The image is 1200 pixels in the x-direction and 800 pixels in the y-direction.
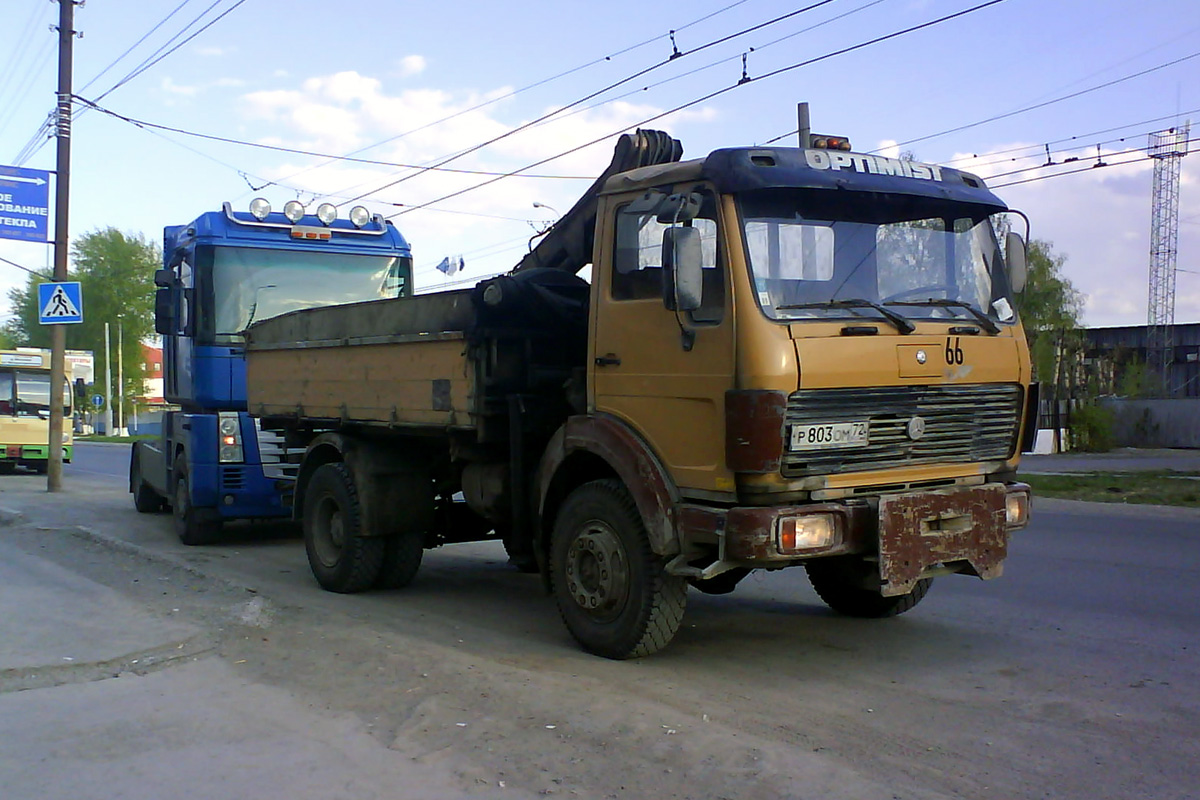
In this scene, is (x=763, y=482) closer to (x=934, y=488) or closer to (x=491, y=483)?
(x=934, y=488)

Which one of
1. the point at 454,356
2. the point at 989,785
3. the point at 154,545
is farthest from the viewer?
the point at 154,545

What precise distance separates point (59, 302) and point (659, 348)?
1549cm

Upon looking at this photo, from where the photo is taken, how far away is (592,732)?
4.93 m

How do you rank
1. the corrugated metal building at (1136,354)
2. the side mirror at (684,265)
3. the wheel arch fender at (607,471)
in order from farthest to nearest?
the corrugated metal building at (1136,354)
the wheel arch fender at (607,471)
the side mirror at (684,265)

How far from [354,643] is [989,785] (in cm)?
390

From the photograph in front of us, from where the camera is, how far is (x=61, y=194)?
1961 centimetres

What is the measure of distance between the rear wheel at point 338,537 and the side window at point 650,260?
3233mm

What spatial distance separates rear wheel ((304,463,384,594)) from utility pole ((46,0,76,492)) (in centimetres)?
1218

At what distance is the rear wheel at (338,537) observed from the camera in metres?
8.42

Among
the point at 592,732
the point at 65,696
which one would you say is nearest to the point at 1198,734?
the point at 592,732

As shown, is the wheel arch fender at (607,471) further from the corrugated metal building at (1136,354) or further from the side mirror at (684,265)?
the corrugated metal building at (1136,354)

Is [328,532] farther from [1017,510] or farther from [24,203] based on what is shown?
[24,203]

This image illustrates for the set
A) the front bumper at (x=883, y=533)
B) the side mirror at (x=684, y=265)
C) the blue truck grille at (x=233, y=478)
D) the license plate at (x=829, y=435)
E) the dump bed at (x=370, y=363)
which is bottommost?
the blue truck grille at (x=233, y=478)

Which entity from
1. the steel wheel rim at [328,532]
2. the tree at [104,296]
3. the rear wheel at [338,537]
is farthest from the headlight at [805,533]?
the tree at [104,296]
